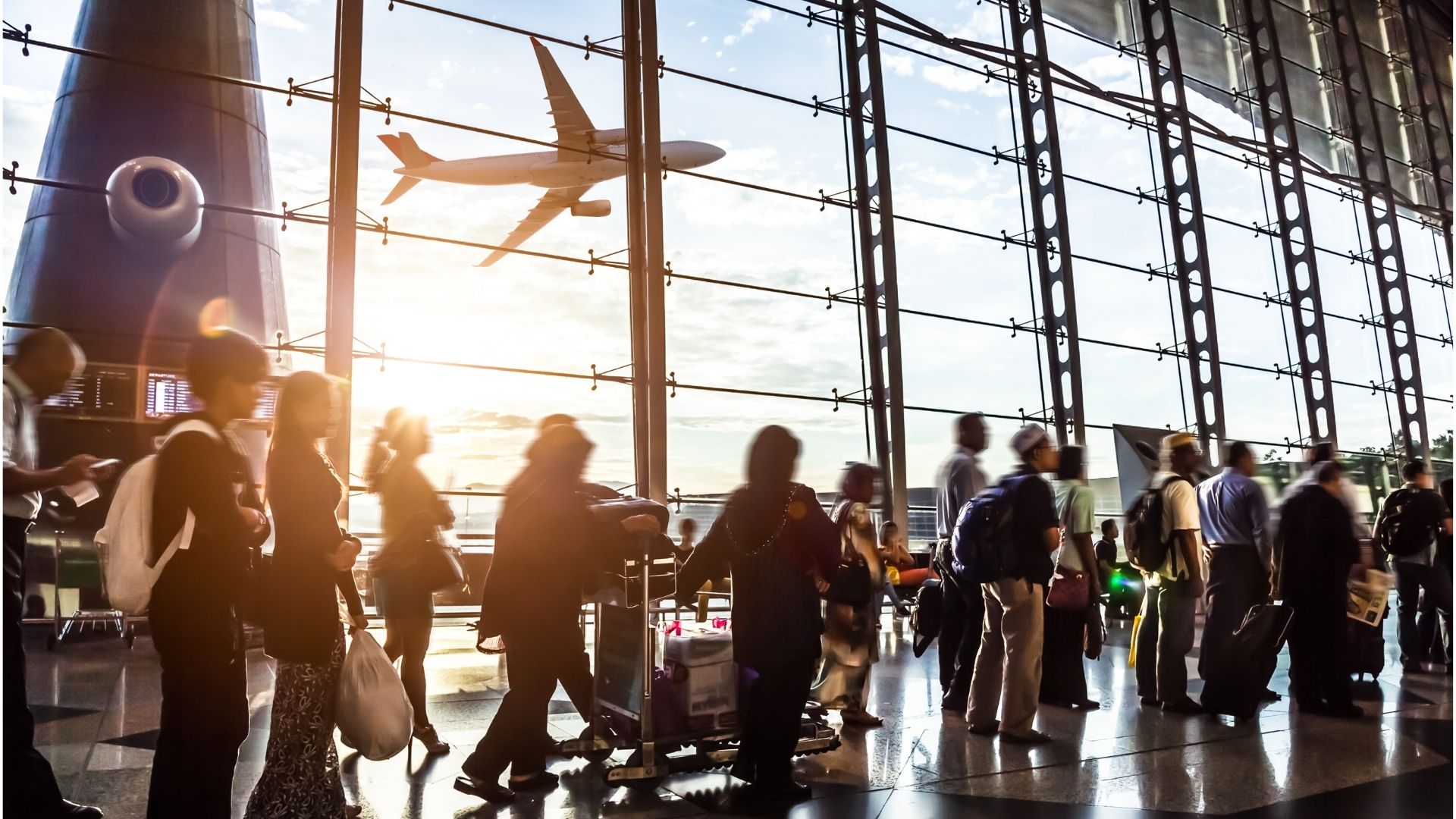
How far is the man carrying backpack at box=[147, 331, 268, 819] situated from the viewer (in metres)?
2.00

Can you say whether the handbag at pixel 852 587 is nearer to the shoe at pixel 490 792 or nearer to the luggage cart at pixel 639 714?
the luggage cart at pixel 639 714

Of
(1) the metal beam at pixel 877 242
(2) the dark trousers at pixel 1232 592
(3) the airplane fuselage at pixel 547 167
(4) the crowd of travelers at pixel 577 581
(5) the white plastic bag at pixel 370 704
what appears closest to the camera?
(4) the crowd of travelers at pixel 577 581

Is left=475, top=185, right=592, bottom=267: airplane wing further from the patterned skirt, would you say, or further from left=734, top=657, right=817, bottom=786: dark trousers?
the patterned skirt

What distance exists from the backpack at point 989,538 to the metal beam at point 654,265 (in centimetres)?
405

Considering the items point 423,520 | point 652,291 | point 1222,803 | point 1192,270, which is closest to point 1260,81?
point 1192,270

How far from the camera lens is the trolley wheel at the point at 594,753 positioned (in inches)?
131

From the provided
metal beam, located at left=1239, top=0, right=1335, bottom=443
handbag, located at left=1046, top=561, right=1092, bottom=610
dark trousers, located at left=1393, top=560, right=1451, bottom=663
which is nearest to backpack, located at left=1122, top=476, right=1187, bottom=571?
handbag, located at left=1046, top=561, right=1092, bottom=610

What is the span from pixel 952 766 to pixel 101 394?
5046 mm

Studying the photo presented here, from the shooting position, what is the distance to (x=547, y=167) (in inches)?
302

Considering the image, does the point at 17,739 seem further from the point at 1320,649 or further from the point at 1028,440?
the point at 1320,649

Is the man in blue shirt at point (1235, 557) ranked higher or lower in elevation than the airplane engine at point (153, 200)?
lower

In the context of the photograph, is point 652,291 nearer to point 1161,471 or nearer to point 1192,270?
point 1161,471

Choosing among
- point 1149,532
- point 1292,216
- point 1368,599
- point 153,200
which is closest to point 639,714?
point 1149,532

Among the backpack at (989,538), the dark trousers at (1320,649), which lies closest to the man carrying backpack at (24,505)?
the backpack at (989,538)
